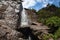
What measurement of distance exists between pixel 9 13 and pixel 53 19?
5.65 metres

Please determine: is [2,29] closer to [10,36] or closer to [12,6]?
[10,36]

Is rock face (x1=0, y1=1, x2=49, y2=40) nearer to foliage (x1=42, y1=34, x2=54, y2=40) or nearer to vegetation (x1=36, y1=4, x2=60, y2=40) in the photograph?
foliage (x1=42, y1=34, x2=54, y2=40)

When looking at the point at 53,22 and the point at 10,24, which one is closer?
the point at 10,24

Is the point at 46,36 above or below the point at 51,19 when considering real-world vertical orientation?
below

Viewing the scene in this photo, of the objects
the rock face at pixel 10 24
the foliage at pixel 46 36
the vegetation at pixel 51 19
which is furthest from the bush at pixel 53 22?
the foliage at pixel 46 36

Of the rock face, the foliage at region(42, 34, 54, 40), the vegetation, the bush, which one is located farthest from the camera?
the bush

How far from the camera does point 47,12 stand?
34188mm

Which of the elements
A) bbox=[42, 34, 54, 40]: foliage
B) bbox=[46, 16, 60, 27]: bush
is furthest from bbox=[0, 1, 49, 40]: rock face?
bbox=[46, 16, 60, 27]: bush

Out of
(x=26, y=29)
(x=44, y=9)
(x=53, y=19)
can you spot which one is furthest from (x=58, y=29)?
(x=44, y=9)

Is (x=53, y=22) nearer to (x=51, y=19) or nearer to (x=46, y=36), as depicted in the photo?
(x=51, y=19)

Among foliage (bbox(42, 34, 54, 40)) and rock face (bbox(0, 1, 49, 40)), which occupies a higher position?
rock face (bbox(0, 1, 49, 40))

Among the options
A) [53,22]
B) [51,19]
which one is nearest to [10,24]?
[53,22]

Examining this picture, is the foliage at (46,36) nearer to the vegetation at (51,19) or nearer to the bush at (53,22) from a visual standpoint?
the vegetation at (51,19)

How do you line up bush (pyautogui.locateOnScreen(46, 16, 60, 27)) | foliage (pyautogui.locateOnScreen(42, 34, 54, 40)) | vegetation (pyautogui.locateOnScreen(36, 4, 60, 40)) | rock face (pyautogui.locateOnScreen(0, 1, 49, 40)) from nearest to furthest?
rock face (pyautogui.locateOnScreen(0, 1, 49, 40)), foliage (pyautogui.locateOnScreen(42, 34, 54, 40)), vegetation (pyautogui.locateOnScreen(36, 4, 60, 40)), bush (pyautogui.locateOnScreen(46, 16, 60, 27))
